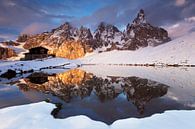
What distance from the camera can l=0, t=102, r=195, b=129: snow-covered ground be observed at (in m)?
10.8

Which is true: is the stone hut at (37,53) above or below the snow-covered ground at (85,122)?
above

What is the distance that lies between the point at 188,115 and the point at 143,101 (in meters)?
5.15

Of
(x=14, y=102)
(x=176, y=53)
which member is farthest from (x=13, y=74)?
(x=176, y=53)

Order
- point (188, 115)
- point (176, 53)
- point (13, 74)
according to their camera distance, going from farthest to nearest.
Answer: point (176, 53), point (13, 74), point (188, 115)

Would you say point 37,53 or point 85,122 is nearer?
point 85,122

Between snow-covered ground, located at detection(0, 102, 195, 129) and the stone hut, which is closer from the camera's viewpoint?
snow-covered ground, located at detection(0, 102, 195, 129)

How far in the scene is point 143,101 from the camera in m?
17.5

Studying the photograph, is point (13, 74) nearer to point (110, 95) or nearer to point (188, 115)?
point (110, 95)

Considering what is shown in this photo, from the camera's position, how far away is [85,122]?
11.6m

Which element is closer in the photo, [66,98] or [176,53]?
[66,98]

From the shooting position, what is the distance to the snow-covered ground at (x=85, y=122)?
1078 centimetres

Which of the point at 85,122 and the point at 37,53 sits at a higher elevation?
the point at 37,53

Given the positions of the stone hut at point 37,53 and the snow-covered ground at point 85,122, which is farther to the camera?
the stone hut at point 37,53

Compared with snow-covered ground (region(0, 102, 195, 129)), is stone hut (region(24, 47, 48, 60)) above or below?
above
